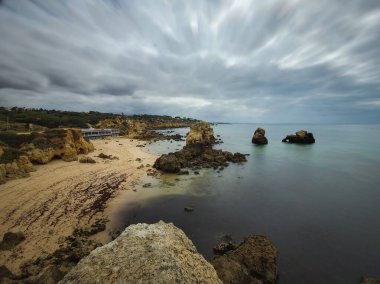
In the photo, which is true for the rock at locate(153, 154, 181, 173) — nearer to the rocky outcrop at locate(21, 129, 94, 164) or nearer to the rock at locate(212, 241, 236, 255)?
the rocky outcrop at locate(21, 129, 94, 164)

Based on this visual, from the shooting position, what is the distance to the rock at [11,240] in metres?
10.9

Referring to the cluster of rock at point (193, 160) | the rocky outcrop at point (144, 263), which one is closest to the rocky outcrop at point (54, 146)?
the cluster of rock at point (193, 160)

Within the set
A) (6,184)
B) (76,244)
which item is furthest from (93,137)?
(76,244)

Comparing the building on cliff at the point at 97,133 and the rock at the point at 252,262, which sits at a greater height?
the rock at the point at 252,262

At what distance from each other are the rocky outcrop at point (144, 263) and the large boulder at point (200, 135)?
48.6 metres

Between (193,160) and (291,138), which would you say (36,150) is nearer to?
(193,160)

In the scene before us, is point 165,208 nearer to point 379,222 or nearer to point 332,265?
point 332,265

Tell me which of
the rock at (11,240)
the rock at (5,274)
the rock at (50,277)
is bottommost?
the rock at (11,240)

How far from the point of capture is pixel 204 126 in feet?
218

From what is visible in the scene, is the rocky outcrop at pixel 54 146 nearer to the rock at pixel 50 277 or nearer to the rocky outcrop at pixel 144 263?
the rock at pixel 50 277

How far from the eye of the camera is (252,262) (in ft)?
29.1

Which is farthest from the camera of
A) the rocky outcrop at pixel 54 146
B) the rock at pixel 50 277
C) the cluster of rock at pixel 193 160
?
the cluster of rock at pixel 193 160

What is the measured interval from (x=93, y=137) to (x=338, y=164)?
64.4 metres

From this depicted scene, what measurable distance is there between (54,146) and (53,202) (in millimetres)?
17436
